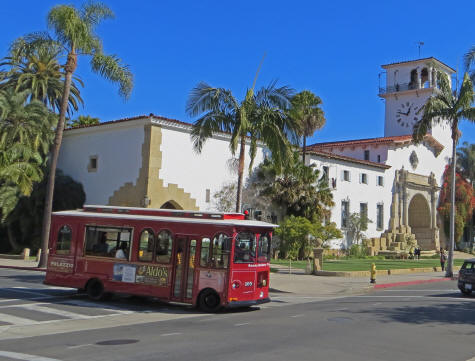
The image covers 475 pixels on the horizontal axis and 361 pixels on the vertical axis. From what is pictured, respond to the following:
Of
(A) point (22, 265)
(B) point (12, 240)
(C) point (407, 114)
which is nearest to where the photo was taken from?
(A) point (22, 265)

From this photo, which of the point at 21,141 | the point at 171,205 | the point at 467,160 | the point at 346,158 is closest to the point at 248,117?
the point at 171,205

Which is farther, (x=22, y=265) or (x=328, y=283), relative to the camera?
(x=22, y=265)

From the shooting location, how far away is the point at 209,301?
1468 centimetres

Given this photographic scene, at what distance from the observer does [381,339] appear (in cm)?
1065

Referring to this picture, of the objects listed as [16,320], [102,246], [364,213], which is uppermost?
[364,213]

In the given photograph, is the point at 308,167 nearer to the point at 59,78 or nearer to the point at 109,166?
the point at 109,166

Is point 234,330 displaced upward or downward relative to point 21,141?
downward

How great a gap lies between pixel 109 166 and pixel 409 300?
808 inches

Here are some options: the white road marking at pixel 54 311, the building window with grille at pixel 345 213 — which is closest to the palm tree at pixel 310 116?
the building window with grille at pixel 345 213

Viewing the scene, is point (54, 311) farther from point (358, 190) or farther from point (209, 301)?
point (358, 190)

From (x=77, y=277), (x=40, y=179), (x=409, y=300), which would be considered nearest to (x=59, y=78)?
(x=40, y=179)

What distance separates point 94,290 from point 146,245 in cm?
243

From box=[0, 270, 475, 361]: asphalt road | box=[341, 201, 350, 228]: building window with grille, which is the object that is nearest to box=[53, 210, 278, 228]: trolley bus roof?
box=[0, 270, 475, 361]: asphalt road

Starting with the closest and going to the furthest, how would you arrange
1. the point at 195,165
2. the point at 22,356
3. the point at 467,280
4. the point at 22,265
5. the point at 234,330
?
the point at 22,356 → the point at 234,330 → the point at 467,280 → the point at 22,265 → the point at 195,165
